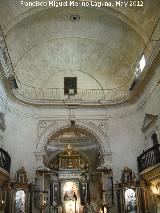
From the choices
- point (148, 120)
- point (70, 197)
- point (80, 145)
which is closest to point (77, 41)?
point (148, 120)

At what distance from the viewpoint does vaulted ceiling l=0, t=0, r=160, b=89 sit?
16.0 meters

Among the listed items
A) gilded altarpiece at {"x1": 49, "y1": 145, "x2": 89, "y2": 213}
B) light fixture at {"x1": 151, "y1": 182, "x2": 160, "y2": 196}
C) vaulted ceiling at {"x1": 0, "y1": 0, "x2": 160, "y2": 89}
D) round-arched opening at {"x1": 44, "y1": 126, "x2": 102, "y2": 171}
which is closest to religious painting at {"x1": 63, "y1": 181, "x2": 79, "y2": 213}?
gilded altarpiece at {"x1": 49, "y1": 145, "x2": 89, "y2": 213}

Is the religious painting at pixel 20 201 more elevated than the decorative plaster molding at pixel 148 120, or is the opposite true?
the decorative plaster molding at pixel 148 120

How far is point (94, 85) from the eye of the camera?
20641mm

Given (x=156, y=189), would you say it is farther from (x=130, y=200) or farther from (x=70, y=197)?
(x=70, y=197)

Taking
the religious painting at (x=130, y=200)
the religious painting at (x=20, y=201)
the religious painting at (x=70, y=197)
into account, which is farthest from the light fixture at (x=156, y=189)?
the religious painting at (x=70, y=197)

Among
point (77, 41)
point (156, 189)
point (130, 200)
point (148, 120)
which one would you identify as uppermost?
point (77, 41)

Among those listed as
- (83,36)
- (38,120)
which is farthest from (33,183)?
(83,36)

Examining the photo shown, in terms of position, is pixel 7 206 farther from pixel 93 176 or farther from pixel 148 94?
pixel 93 176

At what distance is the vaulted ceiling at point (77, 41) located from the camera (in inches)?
631

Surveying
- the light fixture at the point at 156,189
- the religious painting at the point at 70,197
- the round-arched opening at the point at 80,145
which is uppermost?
the round-arched opening at the point at 80,145

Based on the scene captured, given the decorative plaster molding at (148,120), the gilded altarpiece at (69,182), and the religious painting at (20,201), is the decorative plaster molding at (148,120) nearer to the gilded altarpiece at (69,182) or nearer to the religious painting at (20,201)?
the religious painting at (20,201)

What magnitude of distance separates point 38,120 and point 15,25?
5876mm

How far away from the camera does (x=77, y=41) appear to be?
63.6 feet
